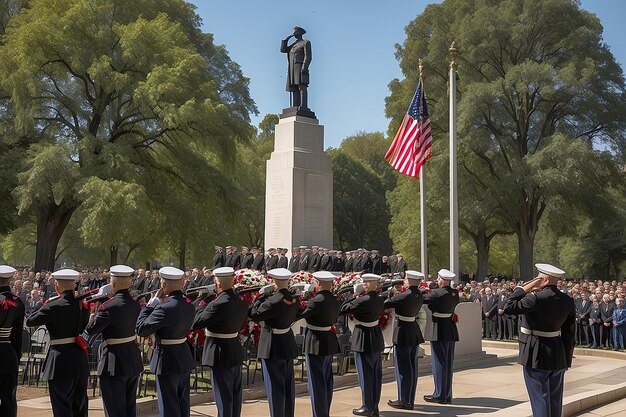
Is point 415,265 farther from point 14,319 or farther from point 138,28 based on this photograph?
point 14,319

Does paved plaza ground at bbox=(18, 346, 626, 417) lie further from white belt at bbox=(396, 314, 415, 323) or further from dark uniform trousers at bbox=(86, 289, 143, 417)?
dark uniform trousers at bbox=(86, 289, 143, 417)

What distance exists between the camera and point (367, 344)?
392 inches

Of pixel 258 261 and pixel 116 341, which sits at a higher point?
pixel 258 261

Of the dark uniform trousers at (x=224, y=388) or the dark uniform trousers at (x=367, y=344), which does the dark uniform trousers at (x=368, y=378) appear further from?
the dark uniform trousers at (x=224, y=388)

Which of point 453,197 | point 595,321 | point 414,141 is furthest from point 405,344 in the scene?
point 595,321

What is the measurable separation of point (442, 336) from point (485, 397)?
4.88 ft

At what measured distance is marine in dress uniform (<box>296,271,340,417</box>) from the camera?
9161 mm

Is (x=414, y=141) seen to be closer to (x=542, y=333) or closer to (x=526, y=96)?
(x=542, y=333)

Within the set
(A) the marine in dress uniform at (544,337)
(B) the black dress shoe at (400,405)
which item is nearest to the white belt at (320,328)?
(B) the black dress shoe at (400,405)

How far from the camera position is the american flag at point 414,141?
18.9 meters

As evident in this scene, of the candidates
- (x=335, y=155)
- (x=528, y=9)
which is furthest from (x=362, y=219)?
(x=528, y=9)

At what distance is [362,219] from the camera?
61406 mm

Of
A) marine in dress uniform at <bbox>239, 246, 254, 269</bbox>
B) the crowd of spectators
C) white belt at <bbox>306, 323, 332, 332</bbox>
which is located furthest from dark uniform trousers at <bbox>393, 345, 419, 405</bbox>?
marine in dress uniform at <bbox>239, 246, 254, 269</bbox>

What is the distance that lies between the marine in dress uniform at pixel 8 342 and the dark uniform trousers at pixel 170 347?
134 centimetres
